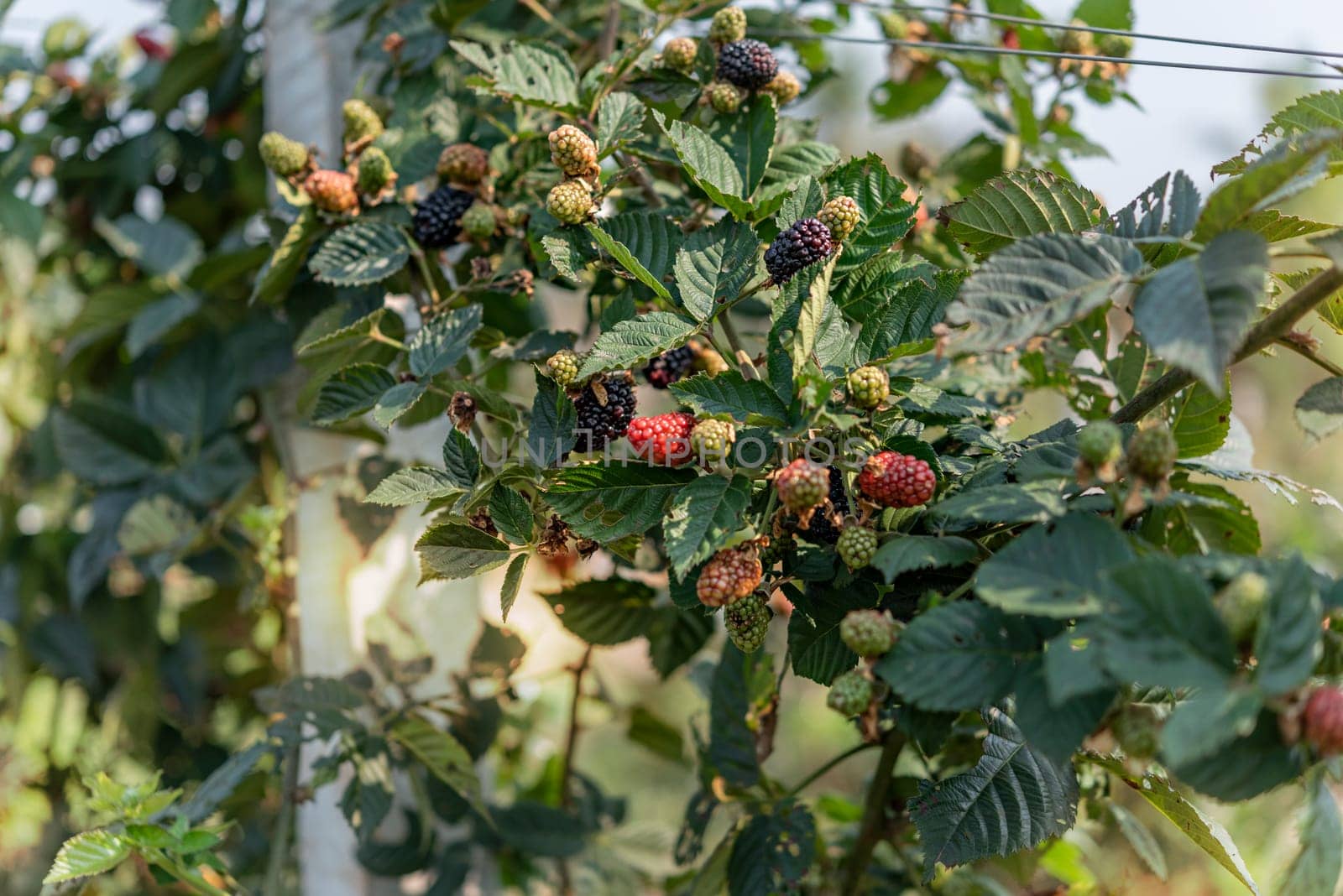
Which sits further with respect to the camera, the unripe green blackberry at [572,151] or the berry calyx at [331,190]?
the berry calyx at [331,190]

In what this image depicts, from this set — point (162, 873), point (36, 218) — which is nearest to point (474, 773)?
point (162, 873)

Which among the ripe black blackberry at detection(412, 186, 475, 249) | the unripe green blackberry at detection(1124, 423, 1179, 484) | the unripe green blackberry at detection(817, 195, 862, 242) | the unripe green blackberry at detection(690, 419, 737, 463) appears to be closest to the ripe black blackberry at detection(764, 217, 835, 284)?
the unripe green blackberry at detection(817, 195, 862, 242)

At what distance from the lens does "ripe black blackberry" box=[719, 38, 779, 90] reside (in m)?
0.76

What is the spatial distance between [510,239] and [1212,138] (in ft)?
10.4

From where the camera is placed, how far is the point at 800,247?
629 mm

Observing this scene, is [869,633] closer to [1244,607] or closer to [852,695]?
[852,695]

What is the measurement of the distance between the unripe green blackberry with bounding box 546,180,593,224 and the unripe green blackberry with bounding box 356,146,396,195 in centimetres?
24

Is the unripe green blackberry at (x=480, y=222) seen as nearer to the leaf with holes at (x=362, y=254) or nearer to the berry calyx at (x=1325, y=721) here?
the leaf with holes at (x=362, y=254)

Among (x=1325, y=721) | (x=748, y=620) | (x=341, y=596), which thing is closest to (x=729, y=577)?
(x=748, y=620)

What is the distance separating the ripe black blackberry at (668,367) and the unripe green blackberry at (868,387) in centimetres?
20

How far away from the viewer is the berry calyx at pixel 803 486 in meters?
0.54

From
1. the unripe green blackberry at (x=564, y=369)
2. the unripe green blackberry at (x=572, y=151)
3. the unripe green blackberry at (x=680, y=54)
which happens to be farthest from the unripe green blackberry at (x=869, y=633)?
the unripe green blackberry at (x=680, y=54)

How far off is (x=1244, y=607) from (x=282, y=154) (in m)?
0.76

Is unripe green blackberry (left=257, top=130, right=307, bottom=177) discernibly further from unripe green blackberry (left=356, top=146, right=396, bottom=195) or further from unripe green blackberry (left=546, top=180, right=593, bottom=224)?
unripe green blackberry (left=546, top=180, right=593, bottom=224)
